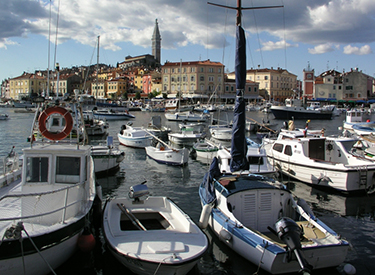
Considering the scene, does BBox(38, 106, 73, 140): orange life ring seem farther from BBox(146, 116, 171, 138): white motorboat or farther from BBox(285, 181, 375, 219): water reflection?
BBox(146, 116, 171, 138): white motorboat

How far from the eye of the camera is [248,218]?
10500 mm

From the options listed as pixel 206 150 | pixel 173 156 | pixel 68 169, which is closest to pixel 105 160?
pixel 173 156

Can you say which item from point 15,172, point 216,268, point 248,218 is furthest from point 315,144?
point 15,172

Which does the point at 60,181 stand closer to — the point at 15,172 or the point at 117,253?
the point at 117,253

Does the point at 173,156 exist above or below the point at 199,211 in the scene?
above

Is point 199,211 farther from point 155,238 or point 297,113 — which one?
point 297,113

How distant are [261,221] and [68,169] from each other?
6270 millimetres

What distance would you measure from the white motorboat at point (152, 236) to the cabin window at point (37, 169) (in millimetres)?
2255

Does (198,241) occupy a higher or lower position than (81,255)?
higher

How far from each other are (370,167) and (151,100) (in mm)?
105329

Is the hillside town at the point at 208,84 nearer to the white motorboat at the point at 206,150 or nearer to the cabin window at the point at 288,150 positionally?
the white motorboat at the point at 206,150

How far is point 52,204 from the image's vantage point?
354 inches

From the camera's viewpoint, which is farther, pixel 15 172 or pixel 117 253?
pixel 15 172

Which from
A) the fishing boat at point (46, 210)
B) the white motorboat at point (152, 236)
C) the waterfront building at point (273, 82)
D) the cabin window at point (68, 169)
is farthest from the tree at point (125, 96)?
the cabin window at point (68, 169)
